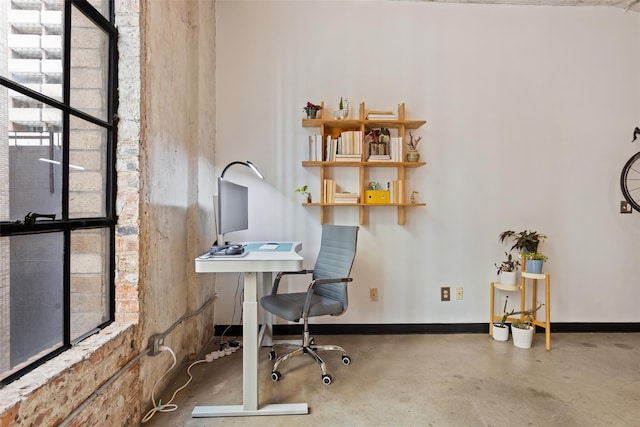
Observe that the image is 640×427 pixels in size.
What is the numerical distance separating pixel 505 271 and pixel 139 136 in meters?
3.04

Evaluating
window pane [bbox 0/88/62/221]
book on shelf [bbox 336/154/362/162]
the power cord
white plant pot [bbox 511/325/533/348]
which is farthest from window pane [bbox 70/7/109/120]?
white plant pot [bbox 511/325/533/348]

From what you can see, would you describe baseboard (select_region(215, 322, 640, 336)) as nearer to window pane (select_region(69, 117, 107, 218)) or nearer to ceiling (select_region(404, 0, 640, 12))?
window pane (select_region(69, 117, 107, 218))

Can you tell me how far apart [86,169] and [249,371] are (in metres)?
1.33

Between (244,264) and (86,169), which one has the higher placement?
(86,169)

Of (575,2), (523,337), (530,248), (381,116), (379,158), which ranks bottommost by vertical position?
(523,337)

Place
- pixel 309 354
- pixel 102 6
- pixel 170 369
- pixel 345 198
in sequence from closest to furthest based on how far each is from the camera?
pixel 102 6 → pixel 170 369 → pixel 309 354 → pixel 345 198

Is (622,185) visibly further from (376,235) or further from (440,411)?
(440,411)

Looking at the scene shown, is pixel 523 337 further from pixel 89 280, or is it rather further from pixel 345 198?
pixel 89 280

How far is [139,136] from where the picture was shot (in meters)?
1.65

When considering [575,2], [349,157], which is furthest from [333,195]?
[575,2]

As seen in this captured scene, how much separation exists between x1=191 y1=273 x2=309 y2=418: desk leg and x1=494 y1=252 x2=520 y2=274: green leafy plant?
7.12ft

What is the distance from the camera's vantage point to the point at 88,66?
1.48m

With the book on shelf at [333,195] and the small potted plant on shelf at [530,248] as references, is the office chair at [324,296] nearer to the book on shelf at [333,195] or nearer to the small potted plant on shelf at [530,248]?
the book on shelf at [333,195]

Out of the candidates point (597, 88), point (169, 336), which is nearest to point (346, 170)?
point (169, 336)
